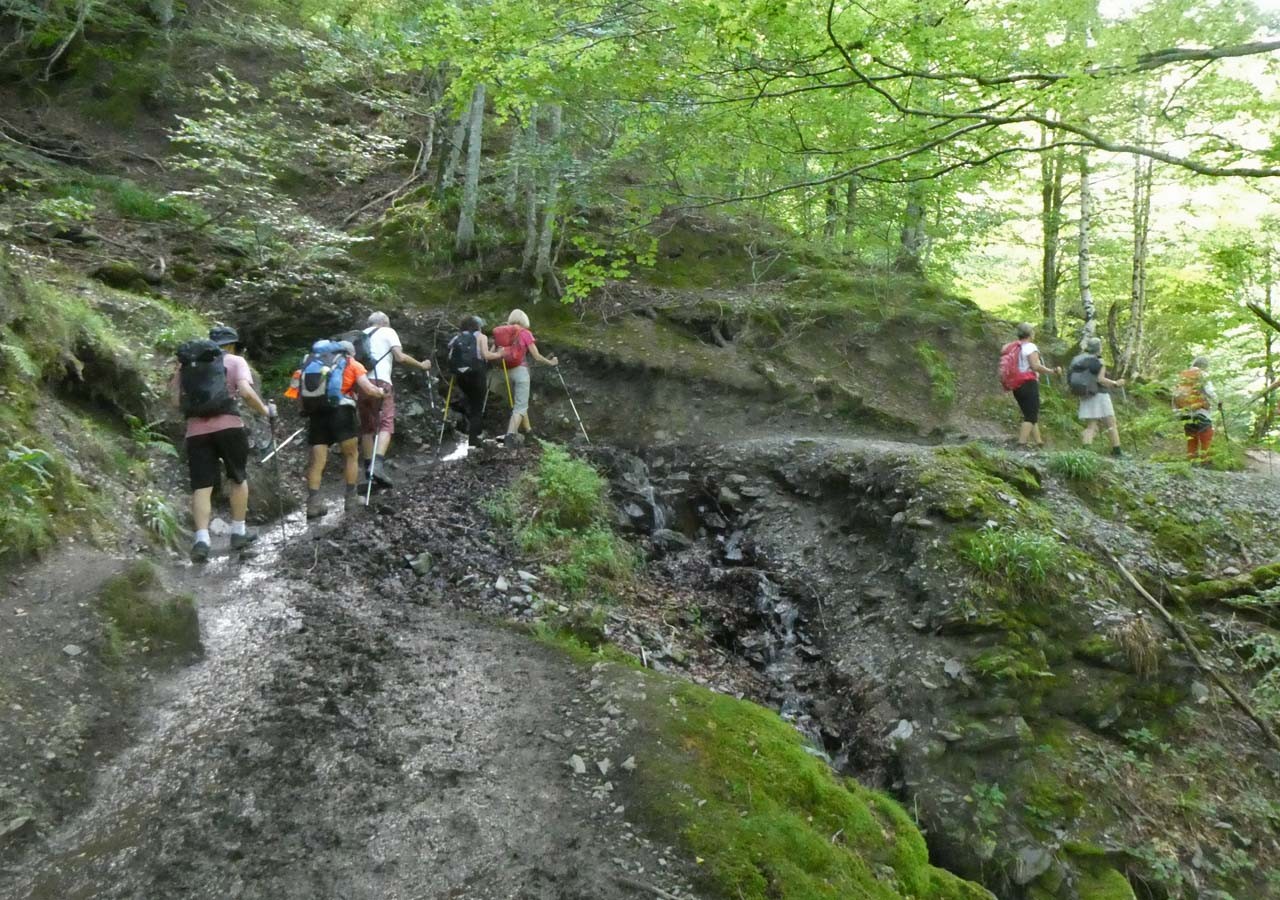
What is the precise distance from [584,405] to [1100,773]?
9.46 metres

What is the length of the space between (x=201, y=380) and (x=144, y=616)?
2.62 metres

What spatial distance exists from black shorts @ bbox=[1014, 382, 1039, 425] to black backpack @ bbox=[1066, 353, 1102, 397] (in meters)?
0.60

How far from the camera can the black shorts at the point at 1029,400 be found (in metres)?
12.8

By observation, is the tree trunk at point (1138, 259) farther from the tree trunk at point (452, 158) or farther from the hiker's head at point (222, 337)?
the hiker's head at point (222, 337)

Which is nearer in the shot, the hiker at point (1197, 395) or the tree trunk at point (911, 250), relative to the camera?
the hiker at point (1197, 395)

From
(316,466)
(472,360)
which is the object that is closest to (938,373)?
(472,360)

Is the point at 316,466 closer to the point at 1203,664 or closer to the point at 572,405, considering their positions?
Result: the point at 572,405

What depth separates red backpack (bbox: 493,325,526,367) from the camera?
12.0 meters

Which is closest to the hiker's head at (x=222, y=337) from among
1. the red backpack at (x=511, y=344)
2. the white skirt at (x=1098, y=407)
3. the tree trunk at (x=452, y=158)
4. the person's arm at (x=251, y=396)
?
the person's arm at (x=251, y=396)

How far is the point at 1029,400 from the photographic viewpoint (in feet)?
42.4

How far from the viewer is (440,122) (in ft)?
58.2

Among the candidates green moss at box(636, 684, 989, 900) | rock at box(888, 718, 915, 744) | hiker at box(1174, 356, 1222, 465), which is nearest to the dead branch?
rock at box(888, 718, 915, 744)

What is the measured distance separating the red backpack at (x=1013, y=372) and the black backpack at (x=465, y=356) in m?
8.69

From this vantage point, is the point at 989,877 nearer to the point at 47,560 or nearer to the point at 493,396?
the point at 47,560
